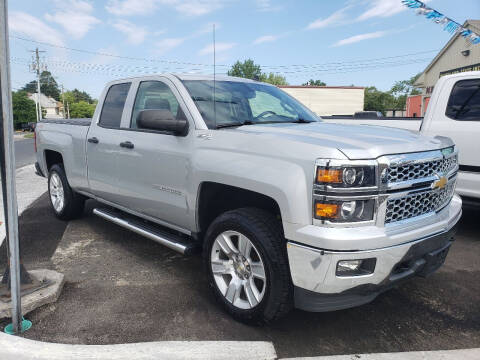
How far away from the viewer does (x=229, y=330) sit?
9.80 ft

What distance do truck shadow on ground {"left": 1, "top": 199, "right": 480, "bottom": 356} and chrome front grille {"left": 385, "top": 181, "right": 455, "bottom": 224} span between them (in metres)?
0.91

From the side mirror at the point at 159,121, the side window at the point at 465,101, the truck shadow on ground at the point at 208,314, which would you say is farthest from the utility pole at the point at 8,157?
the side window at the point at 465,101

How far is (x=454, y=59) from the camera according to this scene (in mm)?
24703

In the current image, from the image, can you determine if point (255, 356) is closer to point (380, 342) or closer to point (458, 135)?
point (380, 342)

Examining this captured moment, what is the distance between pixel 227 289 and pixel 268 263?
0.60m

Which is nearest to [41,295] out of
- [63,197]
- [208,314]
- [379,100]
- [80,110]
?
[208,314]

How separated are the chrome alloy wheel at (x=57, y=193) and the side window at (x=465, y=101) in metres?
5.35

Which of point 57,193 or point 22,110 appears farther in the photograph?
point 22,110

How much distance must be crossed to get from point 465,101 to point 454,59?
74.8ft

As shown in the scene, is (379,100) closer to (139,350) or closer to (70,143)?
(70,143)

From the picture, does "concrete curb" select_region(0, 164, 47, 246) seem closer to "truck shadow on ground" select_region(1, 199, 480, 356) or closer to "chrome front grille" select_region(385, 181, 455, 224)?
"truck shadow on ground" select_region(1, 199, 480, 356)

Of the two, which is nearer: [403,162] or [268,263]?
[403,162]

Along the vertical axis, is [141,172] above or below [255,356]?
above

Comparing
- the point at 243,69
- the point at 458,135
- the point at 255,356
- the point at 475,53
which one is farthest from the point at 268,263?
the point at 243,69
